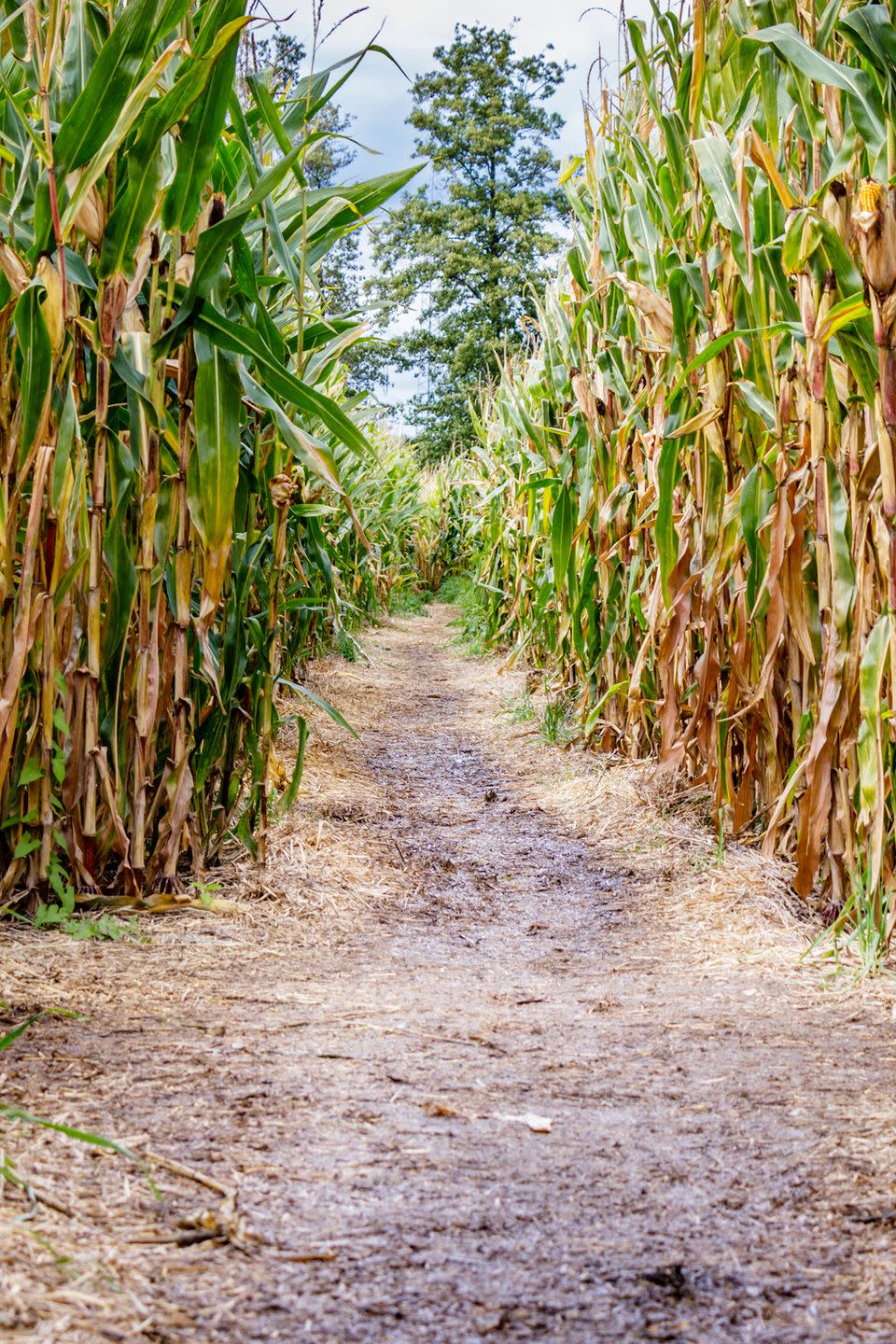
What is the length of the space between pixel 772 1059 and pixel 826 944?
719 millimetres

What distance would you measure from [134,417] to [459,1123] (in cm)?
153

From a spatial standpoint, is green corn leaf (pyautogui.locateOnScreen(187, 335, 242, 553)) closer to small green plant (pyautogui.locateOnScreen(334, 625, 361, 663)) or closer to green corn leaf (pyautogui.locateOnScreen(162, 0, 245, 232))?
green corn leaf (pyautogui.locateOnScreen(162, 0, 245, 232))

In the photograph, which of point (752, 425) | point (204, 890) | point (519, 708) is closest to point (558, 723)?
point (519, 708)

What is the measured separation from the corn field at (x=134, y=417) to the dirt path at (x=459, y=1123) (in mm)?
348

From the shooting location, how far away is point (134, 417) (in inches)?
83.5

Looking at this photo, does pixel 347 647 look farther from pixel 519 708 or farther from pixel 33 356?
pixel 33 356

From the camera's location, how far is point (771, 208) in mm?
2467

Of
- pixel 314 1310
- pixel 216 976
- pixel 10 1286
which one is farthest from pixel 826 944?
pixel 10 1286

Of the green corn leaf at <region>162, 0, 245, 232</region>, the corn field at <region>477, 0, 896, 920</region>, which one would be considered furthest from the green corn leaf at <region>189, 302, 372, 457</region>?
the corn field at <region>477, 0, 896, 920</region>

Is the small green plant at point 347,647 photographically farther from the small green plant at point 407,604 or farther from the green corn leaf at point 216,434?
the small green plant at point 407,604

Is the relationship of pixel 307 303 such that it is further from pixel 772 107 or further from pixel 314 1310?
pixel 314 1310

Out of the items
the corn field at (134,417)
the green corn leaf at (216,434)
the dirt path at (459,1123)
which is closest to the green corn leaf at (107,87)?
the corn field at (134,417)

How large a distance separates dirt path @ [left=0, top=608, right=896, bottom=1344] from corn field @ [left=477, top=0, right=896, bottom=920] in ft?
1.44

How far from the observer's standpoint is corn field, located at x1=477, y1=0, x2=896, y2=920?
2076 millimetres
